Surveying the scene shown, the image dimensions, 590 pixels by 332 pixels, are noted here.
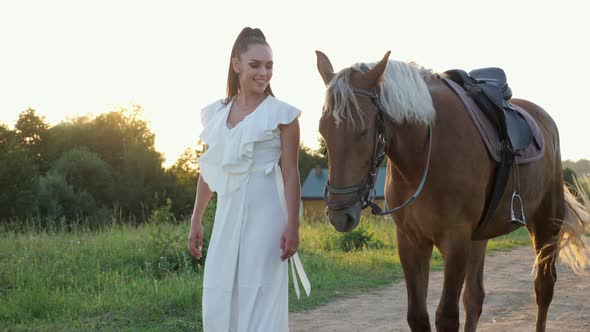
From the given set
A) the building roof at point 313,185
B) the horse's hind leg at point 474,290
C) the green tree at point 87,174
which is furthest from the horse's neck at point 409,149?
the building roof at point 313,185

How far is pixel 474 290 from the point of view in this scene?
17.0 ft

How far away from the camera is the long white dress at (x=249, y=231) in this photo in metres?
3.09

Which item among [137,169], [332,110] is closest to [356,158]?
[332,110]

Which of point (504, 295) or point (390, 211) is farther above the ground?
point (390, 211)

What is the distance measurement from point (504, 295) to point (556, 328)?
5.76 ft

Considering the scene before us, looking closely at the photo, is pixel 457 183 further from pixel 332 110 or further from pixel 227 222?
pixel 227 222

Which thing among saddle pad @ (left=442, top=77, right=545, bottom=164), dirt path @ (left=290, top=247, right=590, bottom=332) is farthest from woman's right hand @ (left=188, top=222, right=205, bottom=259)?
dirt path @ (left=290, top=247, right=590, bottom=332)

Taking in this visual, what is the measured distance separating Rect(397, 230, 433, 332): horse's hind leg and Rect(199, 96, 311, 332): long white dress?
111 cm

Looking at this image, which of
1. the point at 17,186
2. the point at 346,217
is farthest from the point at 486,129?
the point at 17,186

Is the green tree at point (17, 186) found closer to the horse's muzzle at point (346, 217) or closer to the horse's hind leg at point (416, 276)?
the horse's hind leg at point (416, 276)

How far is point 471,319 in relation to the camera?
5.07m

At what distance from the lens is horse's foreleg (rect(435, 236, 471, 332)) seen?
3.70 metres

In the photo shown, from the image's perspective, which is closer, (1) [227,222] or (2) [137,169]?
(1) [227,222]

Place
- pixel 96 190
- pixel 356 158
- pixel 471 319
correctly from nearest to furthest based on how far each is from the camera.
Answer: pixel 356 158 → pixel 471 319 → pixel 96 190
